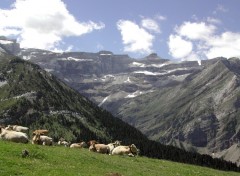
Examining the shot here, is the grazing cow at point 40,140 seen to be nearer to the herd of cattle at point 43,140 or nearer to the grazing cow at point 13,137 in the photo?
the herd of cattle at point 43,140

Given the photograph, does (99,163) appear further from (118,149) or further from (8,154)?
(118,149)

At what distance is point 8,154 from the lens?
36.2m

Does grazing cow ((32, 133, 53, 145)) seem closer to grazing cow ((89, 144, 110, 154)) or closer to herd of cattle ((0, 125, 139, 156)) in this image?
herd of cattle ((0, 125, 139, 156))

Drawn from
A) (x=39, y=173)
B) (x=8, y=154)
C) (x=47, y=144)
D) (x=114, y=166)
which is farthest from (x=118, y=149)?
(x=39, y=173)

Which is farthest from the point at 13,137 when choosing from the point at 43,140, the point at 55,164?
the point at 55,164

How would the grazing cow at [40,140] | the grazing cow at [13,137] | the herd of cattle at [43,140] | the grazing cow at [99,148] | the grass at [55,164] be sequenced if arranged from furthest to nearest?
1. the grazing cow at [99,148]
2. the grazing cow at [40,140]
3. the herd of cattle at [43,140]
4. the grazing cow at [13,137]
5. the grass at [55,164]

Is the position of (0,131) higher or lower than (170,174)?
higher

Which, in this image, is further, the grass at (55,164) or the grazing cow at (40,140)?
the grazing cow at (40,140)

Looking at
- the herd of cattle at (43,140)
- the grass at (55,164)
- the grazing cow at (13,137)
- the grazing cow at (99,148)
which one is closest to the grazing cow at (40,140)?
the herd of cattle at (43,140)

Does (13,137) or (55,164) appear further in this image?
(13,137)

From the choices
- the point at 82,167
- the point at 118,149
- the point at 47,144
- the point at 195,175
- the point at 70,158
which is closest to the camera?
the point at 82,167

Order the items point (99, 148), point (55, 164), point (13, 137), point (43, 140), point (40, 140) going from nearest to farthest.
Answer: point (55, 164) < point (13, 137) < point (40, 140) < point (43, 140) < point (99, 148)

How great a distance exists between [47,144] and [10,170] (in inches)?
890

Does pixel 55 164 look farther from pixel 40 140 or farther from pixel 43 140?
pixel 43 140
